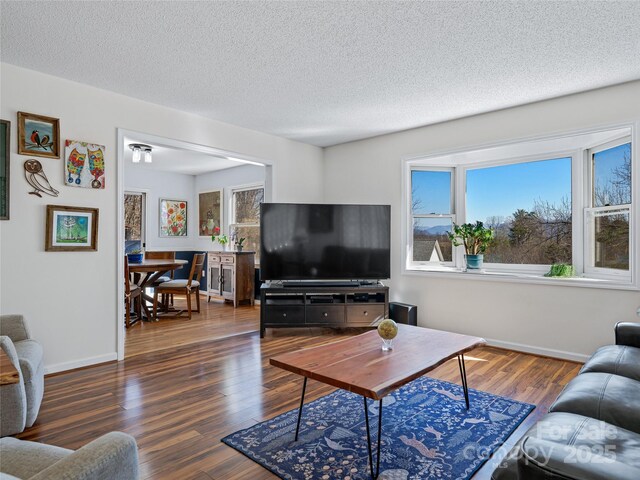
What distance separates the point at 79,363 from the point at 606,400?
374 centimetres

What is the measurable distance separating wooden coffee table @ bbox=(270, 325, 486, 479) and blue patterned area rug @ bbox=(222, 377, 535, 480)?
5.0 inches

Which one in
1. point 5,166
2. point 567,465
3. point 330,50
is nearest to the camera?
point 567,465

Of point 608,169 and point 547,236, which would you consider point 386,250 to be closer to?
point 547,236

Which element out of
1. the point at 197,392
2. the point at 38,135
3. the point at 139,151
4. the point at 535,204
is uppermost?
the point at 139,151

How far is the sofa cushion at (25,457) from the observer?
111 centimetres

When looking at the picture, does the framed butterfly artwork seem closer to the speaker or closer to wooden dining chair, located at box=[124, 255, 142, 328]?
wooden dining chair, located at box=[124, 255, 142, 328]

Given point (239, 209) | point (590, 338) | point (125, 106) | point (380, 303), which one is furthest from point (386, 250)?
point (239, 209)

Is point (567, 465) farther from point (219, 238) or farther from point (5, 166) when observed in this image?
point (219, 238)

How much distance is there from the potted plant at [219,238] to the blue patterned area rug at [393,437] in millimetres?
4994

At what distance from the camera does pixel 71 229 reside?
324 cm

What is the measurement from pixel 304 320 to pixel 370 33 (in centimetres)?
305

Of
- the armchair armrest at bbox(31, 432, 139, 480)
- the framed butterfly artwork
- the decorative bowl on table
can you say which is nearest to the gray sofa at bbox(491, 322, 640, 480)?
the decorative bowl on table

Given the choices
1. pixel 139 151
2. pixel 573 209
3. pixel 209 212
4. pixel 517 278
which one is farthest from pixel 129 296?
pixel 573 209

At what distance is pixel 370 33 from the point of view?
251 centimetres
